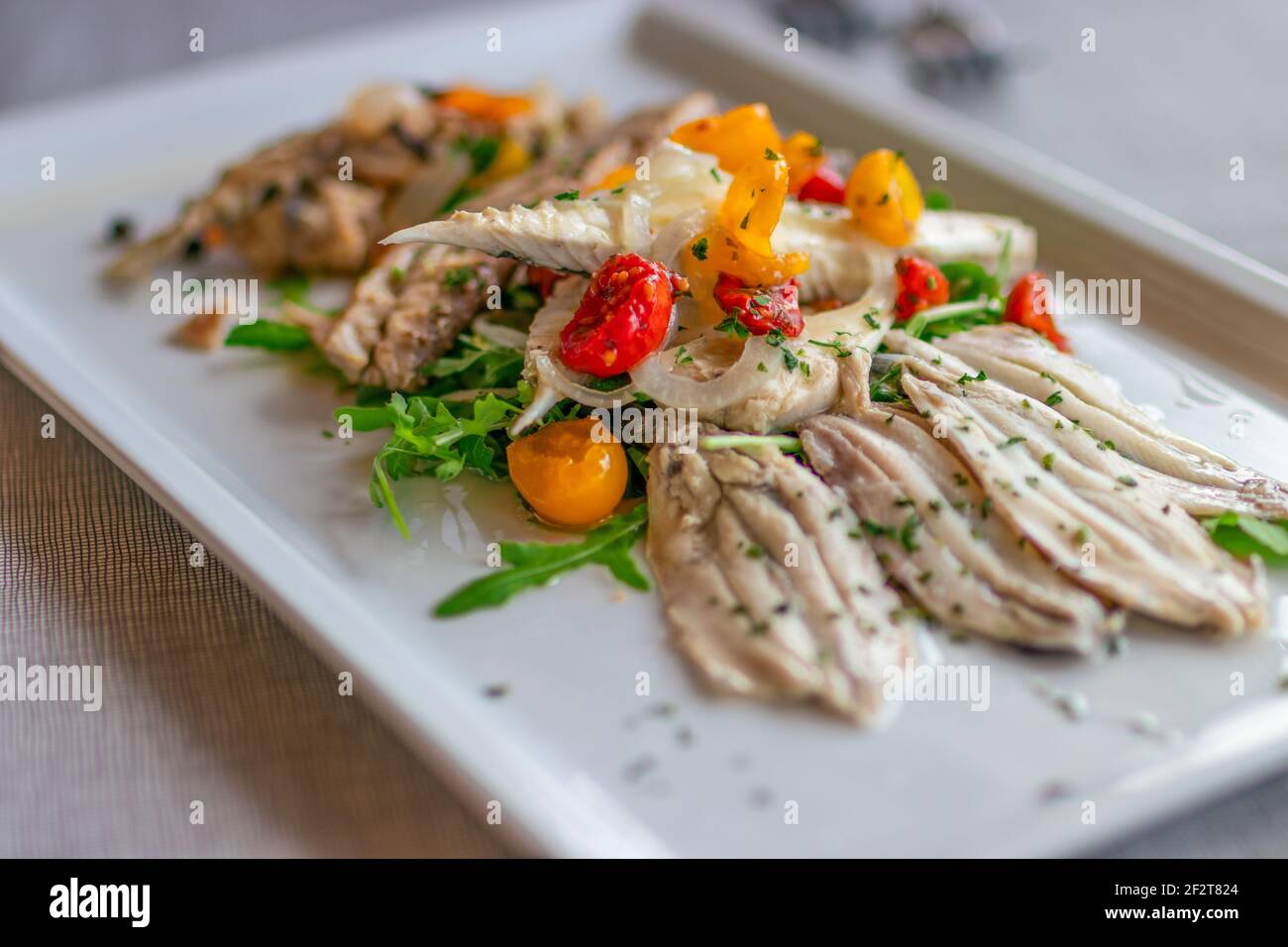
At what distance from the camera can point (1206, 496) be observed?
409cm

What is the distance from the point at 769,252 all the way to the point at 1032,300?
127cm

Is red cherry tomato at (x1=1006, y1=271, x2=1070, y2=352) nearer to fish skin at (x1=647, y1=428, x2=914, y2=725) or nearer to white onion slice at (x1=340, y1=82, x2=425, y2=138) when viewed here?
fish skin at (x1=647, y1=428, x2=914, y2=725)

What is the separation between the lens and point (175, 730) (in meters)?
3.79

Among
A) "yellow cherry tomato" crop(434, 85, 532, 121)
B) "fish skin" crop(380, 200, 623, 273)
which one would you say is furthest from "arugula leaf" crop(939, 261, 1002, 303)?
"yellow cherry tomato" crop(434, 85, 532, 121)

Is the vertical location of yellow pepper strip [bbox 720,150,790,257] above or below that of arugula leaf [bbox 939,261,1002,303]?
above

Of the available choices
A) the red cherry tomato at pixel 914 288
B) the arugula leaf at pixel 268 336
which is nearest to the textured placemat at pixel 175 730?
the arugula leaf at pixel 268 336

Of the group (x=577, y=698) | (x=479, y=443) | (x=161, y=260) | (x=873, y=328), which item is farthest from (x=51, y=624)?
(x=873, y=328)

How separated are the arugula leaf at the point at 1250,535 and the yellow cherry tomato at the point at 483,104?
4.26 m

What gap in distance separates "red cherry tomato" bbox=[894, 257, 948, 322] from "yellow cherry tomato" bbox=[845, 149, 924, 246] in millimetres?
132

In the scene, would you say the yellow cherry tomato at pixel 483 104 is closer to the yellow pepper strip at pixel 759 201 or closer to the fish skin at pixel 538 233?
the fish skin at pixel 538 233

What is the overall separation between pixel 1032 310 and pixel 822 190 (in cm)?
104

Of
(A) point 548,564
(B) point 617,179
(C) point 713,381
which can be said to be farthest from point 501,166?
(A) point 548,564

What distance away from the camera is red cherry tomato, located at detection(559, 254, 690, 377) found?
14.2 feet

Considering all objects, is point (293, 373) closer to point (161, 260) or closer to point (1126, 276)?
point (161, 260)
